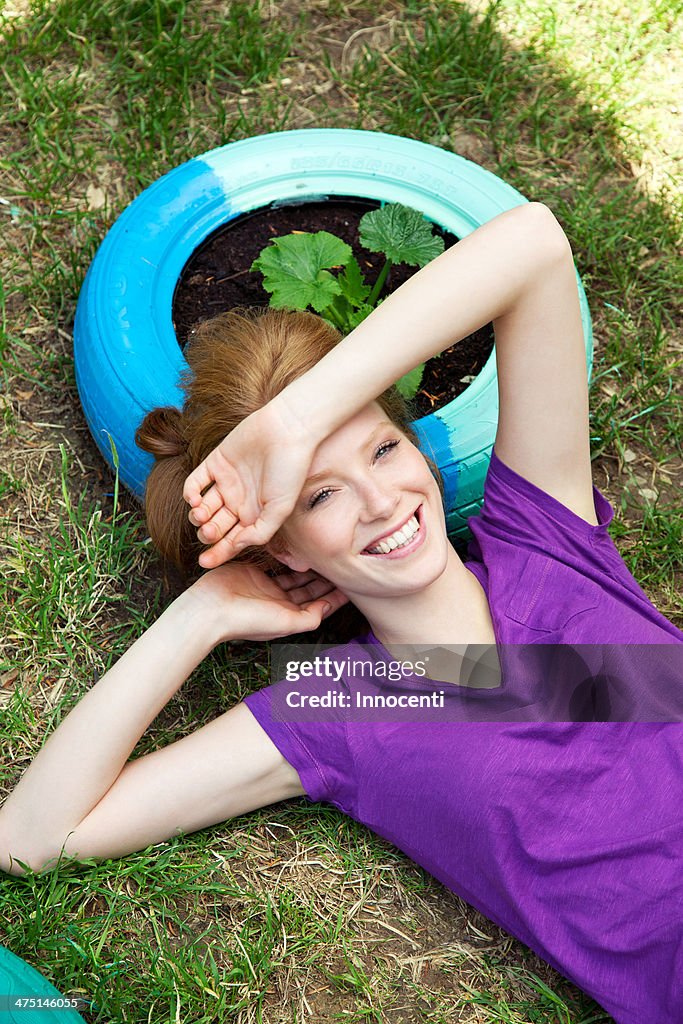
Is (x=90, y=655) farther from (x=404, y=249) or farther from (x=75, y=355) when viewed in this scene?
(x=404, y=249)

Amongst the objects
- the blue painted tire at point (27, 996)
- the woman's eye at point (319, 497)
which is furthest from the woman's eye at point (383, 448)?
the blue painted tire at point (27, 996)

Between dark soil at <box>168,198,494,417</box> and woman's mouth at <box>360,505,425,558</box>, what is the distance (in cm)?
65

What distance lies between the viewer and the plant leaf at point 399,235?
8.03 feet

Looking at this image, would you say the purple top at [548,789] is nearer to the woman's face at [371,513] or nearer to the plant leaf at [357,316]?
the woman's face at [371,513]

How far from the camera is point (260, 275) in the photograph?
2.77 m

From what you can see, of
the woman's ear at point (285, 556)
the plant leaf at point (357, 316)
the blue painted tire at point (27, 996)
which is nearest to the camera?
the blue painted tire at point (27, 996)

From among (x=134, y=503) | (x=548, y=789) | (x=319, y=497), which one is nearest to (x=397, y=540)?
(x=319, y=497)

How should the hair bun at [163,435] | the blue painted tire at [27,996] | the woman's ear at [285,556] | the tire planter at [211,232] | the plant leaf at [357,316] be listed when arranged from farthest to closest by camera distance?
the plant leaf at [357,316]
the tire planter at [211,232]
the hair bun at [163,435]
the woman's ear at [285,556]
the blue painted tire at [27,996]

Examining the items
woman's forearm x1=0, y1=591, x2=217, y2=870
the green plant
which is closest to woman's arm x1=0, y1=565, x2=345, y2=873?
woman's forearm x1=0, y1=591, x2=217, y2=870

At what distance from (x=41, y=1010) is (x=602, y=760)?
1.05m

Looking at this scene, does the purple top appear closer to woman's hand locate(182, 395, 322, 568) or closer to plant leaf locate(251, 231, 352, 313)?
woman's hand locate(182, 395, 322, 568)

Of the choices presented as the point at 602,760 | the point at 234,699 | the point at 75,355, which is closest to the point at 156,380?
the point at 75,355

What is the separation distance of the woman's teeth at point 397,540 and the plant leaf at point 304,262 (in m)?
0.72

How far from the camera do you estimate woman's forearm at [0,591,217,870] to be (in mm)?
1991
